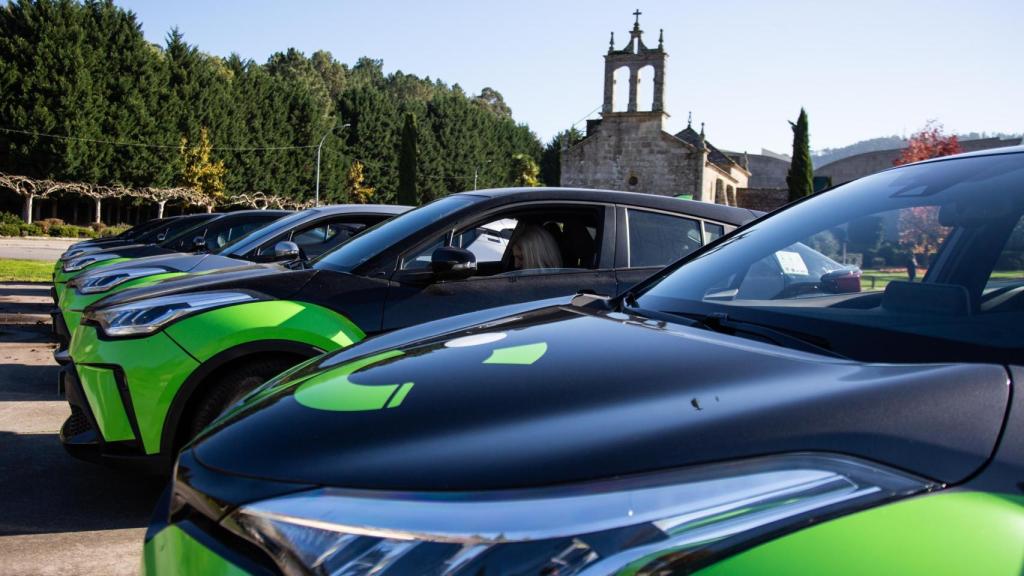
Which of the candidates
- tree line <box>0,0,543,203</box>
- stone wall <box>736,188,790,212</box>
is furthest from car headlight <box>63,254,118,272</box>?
stone wall <box>736,188,790,212</box>

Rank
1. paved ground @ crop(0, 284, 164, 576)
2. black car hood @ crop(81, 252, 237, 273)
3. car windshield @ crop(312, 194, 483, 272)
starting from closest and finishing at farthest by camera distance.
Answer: paved ground @ crop(0, 284, 164, 576)
car windshield @ crop(312, 194, 483, 272)
black car hood @ crop(81, 252, 237, 273)

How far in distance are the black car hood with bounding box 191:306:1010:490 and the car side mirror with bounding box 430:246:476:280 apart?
195 centimetres

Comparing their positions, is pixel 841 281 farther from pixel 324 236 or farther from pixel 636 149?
pixel 636 149

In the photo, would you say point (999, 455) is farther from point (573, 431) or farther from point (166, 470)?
point (166, 470)

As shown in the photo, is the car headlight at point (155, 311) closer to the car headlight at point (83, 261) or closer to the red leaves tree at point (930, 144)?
the car headlight at point (83, 261)

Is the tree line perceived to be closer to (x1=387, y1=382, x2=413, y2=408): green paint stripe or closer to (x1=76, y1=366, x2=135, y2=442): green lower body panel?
(x1=76, y1=366, x2=135, y2=442): green lower body panel

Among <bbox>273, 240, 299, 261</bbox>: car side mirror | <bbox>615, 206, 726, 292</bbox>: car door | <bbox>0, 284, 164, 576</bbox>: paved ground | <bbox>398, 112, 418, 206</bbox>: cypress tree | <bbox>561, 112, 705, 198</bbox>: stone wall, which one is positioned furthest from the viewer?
<bbox>398, 112, 418, 206</bbox>: cypress tree

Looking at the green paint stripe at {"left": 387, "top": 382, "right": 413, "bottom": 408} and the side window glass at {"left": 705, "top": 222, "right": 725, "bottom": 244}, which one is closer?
the green paint stripe at {"left": 387, "top": 382, "right": 413, "bottom": 408}

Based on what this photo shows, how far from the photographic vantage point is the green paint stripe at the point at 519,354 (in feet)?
5.50

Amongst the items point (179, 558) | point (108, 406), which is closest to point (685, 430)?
point (179, 558)

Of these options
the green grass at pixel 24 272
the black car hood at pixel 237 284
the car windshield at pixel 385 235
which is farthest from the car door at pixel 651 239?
the green grass at pixel 24 272

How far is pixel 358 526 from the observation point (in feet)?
3.72

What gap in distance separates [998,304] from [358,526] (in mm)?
1386

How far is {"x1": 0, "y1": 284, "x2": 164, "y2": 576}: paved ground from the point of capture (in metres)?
3.29
